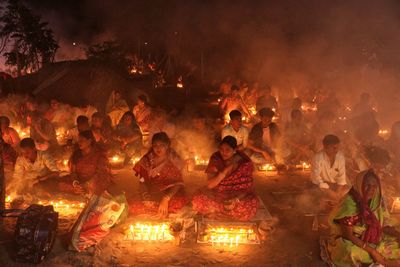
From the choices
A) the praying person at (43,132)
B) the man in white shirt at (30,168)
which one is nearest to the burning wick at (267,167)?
the man in white shirt at (30,168)

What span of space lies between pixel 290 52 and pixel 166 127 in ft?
23.4

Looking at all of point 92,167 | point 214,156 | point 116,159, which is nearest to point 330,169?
point 214,156

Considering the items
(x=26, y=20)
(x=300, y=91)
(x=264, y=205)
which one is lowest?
(x=264, y=205)

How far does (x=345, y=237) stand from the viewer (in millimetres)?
3955

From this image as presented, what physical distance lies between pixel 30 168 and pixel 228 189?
308cm

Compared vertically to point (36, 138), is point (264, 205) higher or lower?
lower

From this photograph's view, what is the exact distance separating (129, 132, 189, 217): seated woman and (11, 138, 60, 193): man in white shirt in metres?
1.52

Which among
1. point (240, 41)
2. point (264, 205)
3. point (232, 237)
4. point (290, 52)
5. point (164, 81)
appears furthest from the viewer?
point (164, 81)

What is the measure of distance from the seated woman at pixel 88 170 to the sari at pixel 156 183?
0.66 metres

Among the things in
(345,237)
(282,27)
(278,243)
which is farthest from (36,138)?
(282,27)

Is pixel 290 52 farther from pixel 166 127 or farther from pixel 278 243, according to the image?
pixel 278 243

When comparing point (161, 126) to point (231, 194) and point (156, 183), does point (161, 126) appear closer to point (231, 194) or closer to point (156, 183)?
point (156, 183)

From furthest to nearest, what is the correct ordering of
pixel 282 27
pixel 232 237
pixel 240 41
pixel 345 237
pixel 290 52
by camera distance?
1. pixel 240 41
2. pixel 290 52
3. pixel 282 27
4. pixel 232 237
5. pixel 345 237

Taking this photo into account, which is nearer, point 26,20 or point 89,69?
point 89,69
